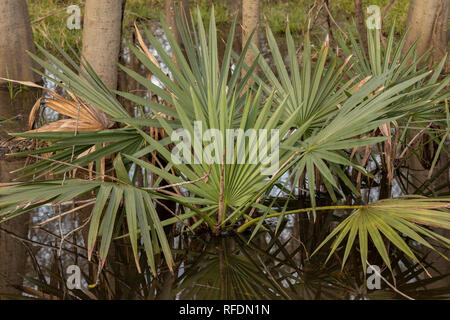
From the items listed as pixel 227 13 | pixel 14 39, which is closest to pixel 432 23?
pixel 14 39

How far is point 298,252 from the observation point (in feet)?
10.7

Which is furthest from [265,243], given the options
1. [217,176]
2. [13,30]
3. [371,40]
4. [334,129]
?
[13,30]

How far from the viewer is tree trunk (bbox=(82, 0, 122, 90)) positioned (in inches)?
187

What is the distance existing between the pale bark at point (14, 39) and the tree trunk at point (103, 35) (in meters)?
1.81

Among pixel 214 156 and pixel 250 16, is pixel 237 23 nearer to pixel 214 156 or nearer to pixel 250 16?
pixel 250 16

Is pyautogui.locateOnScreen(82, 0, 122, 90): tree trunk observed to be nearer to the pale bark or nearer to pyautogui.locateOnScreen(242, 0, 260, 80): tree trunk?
pyautogui.locateOnScreen(242, 0, 260, 80): tree trunk

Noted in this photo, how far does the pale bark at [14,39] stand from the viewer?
21.2ft

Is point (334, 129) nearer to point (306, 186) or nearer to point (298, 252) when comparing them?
point (298, 252)

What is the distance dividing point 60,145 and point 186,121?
660mm

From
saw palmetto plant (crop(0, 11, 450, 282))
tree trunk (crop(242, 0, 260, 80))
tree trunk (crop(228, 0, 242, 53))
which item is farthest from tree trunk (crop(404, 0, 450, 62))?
saw palmetto plant (crop(0, 11, 450, 282))

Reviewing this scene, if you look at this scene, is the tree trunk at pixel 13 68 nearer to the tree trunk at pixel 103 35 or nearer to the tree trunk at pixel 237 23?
the tree trunk at pixel 103 35

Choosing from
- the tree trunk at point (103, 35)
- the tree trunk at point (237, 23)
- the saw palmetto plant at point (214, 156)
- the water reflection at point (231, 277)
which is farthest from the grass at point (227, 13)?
the water reflection at point (231, 277)

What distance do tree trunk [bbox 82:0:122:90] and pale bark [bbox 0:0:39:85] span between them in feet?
5.95
